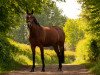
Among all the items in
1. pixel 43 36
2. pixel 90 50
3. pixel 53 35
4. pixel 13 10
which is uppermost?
pixel 13 10

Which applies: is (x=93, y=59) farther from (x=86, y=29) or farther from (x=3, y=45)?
(x=3, y=45)

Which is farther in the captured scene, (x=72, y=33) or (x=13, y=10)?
(x=72, y=33)

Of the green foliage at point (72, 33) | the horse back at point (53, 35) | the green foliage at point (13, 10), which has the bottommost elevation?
the green foliage at point (72, 33)

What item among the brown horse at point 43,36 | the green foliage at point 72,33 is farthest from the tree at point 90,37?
the green foliage at point 72,33

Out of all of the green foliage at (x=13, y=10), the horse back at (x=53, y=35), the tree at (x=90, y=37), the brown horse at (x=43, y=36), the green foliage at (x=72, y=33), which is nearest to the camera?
the brown horse at (x=43, y=36)

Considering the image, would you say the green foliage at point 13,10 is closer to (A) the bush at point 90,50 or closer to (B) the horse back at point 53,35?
(B) the horse back at point 53,35

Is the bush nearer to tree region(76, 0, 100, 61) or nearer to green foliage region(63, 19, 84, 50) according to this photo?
tree region(76, 0, 100, 61)

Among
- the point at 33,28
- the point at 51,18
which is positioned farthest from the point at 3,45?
the point at 51,18

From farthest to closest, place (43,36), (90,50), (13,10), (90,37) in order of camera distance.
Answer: (90,50) → (90,37) → (13,10) → (43,36)

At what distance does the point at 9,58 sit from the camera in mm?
22562

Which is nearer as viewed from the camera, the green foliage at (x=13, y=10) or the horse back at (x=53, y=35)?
the horse back at (x=53, y=35)

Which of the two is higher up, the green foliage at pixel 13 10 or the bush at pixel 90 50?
the green foliage at pixel 13 10

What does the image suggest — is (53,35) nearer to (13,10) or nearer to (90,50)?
(13,10)

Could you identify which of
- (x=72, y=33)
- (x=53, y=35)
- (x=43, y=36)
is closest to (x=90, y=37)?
(x=53, y=35)
